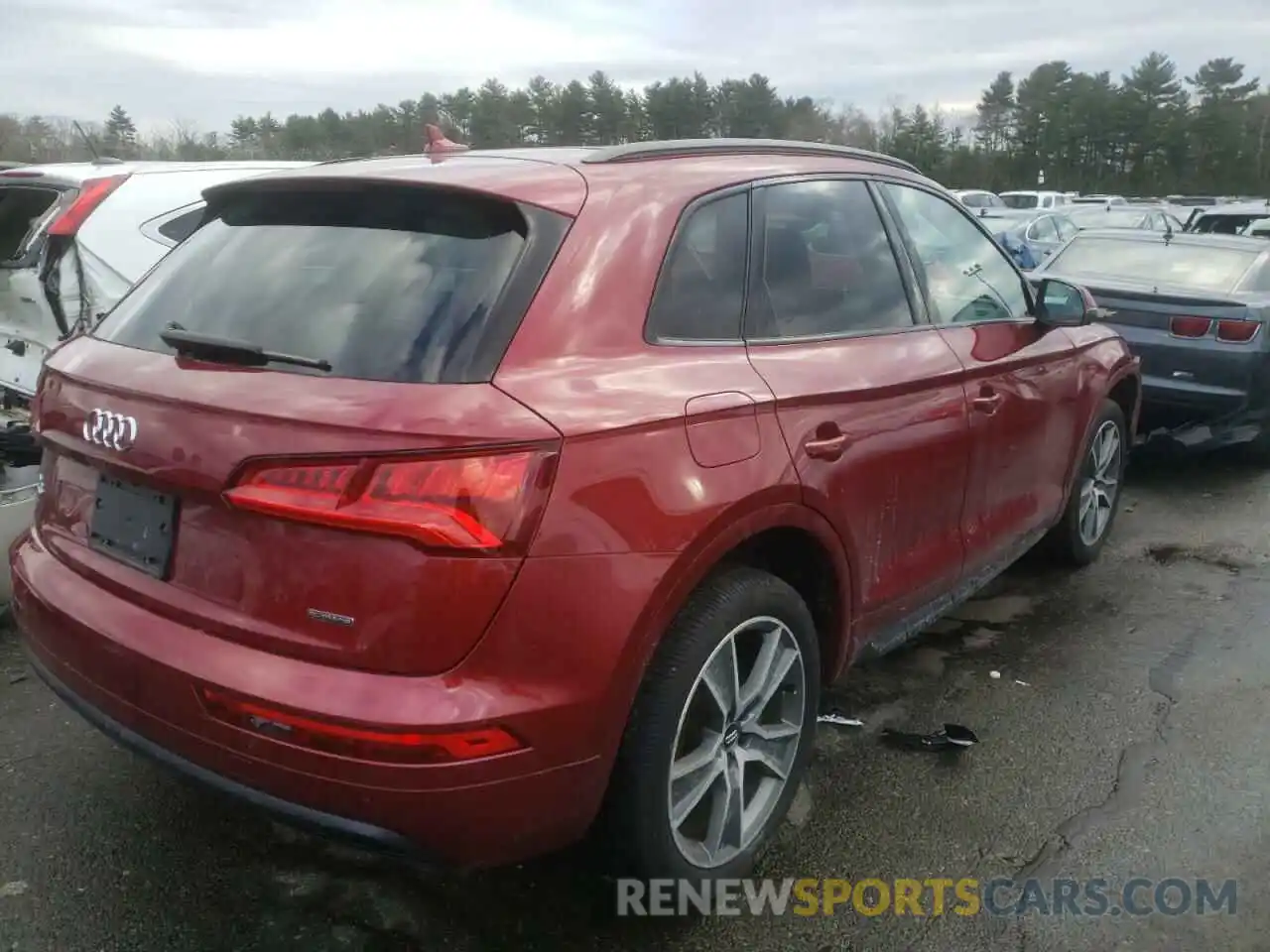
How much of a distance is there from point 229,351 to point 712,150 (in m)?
1.42

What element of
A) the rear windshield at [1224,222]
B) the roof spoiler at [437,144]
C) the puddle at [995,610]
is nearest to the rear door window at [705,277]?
the roof spoiler at [437,144]

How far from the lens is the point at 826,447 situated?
8.89ft

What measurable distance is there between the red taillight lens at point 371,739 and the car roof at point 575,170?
3.70 feet

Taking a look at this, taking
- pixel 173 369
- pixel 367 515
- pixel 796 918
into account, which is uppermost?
pixel 173 369

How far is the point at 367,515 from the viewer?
1.95 meters

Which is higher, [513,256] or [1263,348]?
[513,256]

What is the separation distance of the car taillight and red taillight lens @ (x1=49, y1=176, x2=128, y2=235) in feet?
11.6

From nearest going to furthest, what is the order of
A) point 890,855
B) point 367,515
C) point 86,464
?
point 367,515 < point 86,464 < point 890,855

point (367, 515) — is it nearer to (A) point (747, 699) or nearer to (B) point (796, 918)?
(A) point (747, 699)

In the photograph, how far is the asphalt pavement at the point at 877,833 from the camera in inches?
98.9

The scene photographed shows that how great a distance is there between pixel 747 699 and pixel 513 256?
1194mm

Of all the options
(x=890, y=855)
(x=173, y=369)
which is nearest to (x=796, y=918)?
(x=890, y=855)

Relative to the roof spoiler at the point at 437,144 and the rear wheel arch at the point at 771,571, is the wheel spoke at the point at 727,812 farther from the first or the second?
the roof spoiler at the point at 437,144

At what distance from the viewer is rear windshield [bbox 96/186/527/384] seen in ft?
7.00
